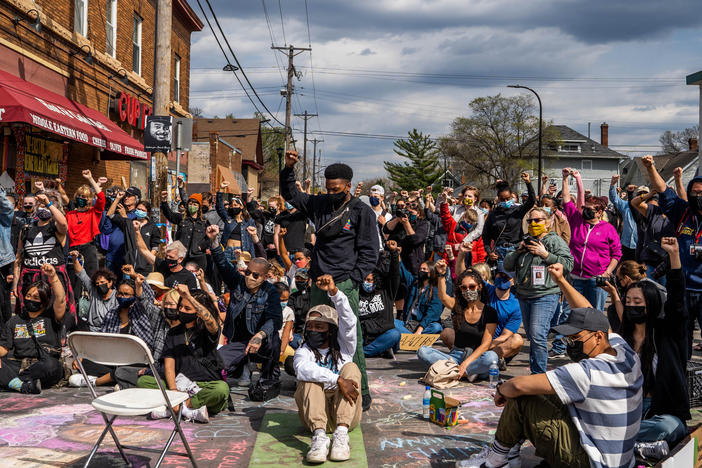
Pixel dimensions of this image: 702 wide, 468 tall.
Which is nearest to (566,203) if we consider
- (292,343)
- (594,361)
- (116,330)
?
(292,343)

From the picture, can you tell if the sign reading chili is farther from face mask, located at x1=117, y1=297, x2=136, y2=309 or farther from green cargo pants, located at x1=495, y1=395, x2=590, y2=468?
green cargo pants, located at x1=495, y1=395, x2=590, y2=468

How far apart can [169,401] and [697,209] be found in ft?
17.2

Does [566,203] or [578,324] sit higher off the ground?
[566,203]

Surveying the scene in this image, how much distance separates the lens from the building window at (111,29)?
1750 centimetres

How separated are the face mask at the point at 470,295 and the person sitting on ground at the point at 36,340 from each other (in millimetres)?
4315

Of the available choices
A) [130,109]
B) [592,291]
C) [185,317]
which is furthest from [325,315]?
[130,109]

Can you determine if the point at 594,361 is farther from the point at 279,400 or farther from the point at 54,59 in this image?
the point at 54,59

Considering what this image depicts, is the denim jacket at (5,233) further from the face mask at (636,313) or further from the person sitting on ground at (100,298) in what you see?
the face mask at (636,313)

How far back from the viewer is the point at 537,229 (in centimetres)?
639

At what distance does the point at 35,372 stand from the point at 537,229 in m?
5.14

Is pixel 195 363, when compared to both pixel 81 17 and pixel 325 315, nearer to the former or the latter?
pixel 325 315

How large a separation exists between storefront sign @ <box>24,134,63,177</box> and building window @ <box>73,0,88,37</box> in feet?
10.3

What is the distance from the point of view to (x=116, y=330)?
22.4ft

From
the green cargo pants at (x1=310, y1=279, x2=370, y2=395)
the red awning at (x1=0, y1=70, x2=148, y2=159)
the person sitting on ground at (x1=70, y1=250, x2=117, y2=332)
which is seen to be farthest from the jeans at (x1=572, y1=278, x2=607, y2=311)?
the red awning at (x1=0, y1=70, x2=148, y2=159)
